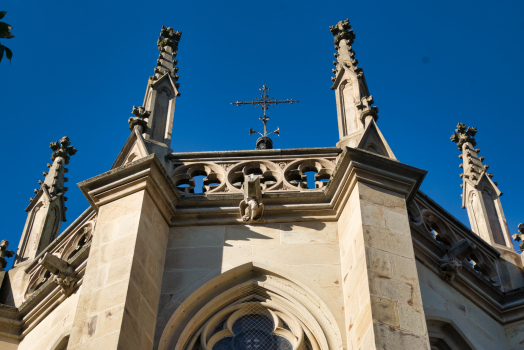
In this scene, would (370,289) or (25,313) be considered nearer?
(370,289)

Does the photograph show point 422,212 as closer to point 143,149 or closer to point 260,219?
point 260,219

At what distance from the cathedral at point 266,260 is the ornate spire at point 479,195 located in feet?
0.23

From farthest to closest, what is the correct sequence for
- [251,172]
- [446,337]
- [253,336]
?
[251,172] < [446,337] < [253,336]

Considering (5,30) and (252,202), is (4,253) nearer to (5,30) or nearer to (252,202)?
(252,202)

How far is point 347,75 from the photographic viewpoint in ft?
45.4

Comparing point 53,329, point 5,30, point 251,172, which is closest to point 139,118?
point 251,172

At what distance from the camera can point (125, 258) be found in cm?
999

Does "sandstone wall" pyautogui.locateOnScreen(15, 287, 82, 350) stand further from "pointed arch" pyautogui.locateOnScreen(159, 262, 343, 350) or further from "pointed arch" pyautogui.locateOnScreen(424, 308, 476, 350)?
"pointed arch" pyautogui.locateOnScreen(424, 308, 476, 350)

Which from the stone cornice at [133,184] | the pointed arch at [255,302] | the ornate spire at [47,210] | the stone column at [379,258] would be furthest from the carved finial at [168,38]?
the pointed arch at [255,302]

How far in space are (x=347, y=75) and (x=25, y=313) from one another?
5948mm

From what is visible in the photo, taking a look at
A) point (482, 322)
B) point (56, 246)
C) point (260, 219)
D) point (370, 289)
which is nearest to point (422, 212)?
point (482, 322)

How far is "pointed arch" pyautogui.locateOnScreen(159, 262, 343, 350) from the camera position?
996 centimetres

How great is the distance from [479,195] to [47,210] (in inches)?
270

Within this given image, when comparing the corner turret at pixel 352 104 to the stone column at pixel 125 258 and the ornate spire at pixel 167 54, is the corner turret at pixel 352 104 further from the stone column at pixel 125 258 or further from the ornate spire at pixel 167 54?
the stone column at pixel 125 258
